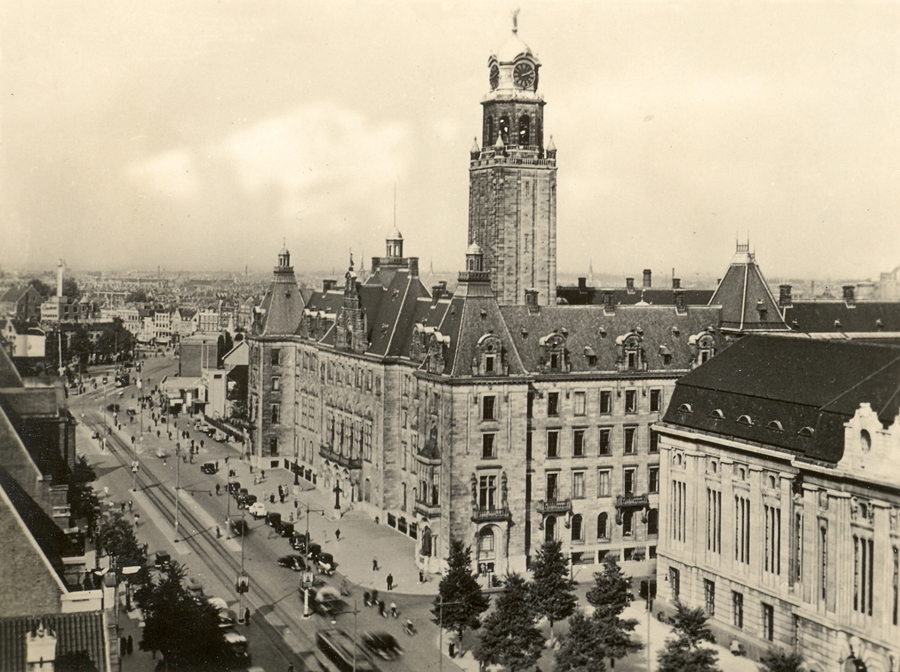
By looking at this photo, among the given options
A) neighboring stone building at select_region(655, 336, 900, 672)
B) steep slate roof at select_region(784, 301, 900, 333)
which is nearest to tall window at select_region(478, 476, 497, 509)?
neighboring stone building at select_region(655, 336, 900, 672)

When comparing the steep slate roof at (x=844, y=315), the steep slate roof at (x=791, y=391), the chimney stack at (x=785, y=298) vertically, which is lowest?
the steep slate roof at (x=791, y=391)

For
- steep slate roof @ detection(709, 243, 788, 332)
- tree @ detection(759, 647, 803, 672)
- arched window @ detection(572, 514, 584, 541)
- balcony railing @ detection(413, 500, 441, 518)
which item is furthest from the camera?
steep slate roof @ detection(709, 243, 788, 332)

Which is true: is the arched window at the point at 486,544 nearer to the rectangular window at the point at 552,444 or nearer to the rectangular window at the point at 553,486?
the rectangular window at the point at 553,486

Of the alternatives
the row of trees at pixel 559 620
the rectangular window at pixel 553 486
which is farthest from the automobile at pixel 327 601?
the rectangular window at pixel 553 486

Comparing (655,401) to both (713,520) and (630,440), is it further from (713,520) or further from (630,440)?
(713,520)

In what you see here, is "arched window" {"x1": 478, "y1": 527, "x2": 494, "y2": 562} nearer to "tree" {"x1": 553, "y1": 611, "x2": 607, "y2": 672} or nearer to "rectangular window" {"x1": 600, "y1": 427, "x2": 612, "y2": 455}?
"rectangular window" {"x1": 600, "y1": 427, "x2": 612, "y2": 455}

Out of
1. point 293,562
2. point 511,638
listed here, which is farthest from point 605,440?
point 511,638

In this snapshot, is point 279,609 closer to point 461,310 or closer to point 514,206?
point 461,310
